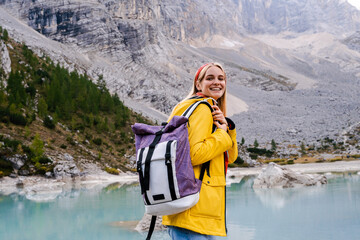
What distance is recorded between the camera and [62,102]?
4900 cm

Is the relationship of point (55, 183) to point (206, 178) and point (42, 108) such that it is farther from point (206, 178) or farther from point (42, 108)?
point (206, 178)

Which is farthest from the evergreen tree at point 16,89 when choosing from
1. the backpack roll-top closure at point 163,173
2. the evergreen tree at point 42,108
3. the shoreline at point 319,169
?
the backpack roll-top closure at point 163,173

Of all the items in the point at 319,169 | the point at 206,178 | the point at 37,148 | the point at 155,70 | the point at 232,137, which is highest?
the point at 155,70

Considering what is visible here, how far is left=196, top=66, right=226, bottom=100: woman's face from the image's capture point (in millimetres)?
3043

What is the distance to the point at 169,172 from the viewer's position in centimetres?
239

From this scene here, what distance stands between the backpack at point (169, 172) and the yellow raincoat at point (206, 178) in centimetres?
8

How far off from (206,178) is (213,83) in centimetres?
85

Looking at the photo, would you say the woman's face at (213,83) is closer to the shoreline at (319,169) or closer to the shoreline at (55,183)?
the shoreline at (55,183)

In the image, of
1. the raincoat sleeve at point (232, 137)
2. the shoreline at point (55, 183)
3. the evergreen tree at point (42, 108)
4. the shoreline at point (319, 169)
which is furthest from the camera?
the evergreen tree at point (42, 108)

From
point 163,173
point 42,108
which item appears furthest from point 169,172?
point 42,108

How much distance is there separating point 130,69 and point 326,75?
3904 inches

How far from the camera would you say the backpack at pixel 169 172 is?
241cm

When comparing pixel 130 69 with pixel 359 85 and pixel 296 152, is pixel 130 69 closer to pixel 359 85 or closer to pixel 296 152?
pixel 296 152

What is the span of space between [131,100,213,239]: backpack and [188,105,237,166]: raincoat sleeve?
85 millimetres
